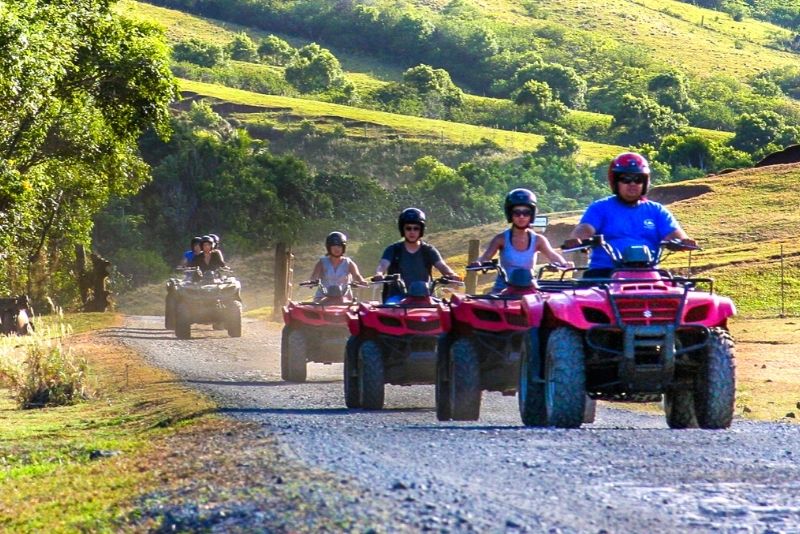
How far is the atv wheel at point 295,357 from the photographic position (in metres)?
20.4

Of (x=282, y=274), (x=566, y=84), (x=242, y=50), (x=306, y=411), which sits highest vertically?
(x=242, y=50)

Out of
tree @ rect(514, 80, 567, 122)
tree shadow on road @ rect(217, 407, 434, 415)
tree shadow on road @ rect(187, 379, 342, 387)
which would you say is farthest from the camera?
tree @ rect(514, 80, 567, 122)

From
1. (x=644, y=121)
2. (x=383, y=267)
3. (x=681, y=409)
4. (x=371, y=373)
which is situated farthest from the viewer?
(x=644, y=121)

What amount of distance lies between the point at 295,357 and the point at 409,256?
439cm

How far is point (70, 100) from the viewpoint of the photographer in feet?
117

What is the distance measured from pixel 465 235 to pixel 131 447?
53759 mm

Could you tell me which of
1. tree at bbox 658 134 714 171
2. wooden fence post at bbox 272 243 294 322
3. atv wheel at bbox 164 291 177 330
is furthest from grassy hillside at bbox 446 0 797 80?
atv wheel at bbox 164 291 177 330

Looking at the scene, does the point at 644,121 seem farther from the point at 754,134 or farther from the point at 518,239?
the point at 518,239

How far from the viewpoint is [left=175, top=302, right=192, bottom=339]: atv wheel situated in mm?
31906

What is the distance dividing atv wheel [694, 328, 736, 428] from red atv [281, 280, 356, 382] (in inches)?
330

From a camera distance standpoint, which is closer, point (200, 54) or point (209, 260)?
point (209, 260)

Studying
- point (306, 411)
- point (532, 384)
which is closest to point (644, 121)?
point (306, 411)

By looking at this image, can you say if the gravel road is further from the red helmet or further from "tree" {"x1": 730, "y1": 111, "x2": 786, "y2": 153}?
"tree" {"x1": 730, "y1": 111, "x2": 786, "y2": 153}

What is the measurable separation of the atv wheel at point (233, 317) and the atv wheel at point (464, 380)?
1810cm
